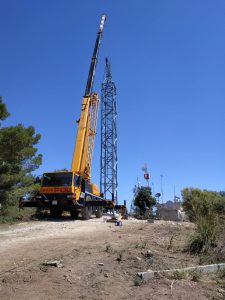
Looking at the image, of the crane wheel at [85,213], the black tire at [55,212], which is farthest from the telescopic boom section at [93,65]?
the black tire at [55,212]

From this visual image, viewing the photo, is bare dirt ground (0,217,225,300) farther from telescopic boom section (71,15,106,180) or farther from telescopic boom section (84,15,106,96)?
telescopic boom section (84,15,106,96)

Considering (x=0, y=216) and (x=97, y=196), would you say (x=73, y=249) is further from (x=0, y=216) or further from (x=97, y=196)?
(x=97, y=196)

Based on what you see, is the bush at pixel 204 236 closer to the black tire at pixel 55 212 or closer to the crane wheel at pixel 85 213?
the crane wheel at pixel 85 213

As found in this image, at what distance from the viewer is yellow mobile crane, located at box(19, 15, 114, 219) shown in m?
20.7

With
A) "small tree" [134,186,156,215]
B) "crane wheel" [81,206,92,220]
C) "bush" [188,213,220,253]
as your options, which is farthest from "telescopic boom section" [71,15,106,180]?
"small tree" [134,186,156,215]

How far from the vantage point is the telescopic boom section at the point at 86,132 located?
78.4 ft

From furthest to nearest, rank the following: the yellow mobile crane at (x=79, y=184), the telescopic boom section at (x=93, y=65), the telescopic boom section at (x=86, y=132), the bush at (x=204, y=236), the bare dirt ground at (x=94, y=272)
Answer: the telescopic boom section at (x=93, y=65) → the telescopic boom section at (x=86, y=132) → the yellow mobile crane at (x=79, y=184) → the bush at (x=204, y=236) → the bare dirt ground at (x=94, y=272)

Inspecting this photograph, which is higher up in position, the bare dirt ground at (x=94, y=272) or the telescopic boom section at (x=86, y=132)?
the telescopic boom section at (x=86, y=132)

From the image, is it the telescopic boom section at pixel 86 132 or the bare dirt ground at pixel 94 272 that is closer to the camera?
the bare dirt ground at pixel 94 272

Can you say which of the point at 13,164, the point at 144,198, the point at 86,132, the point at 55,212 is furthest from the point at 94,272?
the point at 144,198

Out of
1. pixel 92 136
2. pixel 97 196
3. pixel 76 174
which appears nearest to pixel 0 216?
pixel 76 174

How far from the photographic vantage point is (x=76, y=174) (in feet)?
70.1

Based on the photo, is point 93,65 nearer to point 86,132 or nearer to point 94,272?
point 86,132

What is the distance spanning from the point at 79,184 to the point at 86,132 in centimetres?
459
